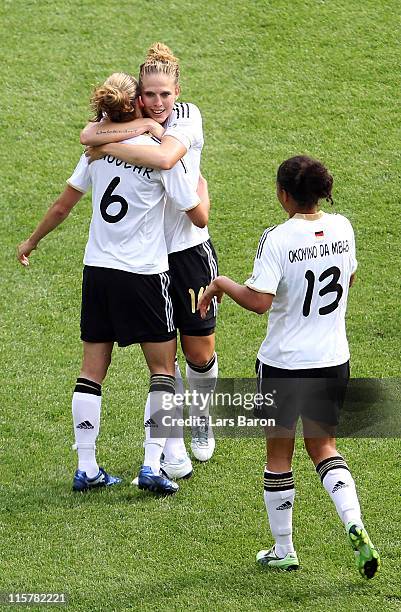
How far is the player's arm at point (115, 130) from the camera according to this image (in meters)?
5.67

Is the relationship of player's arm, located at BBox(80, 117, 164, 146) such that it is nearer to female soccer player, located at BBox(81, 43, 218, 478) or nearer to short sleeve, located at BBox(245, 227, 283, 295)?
female soccer player, located at BBox(81, 43, 218, 478)

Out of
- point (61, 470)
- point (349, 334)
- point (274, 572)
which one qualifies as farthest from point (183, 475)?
point (349, 334)

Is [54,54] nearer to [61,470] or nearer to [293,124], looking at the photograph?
[293,124]

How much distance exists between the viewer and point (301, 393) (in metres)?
5.05

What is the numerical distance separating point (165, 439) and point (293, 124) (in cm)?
478

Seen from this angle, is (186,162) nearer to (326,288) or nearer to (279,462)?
(326,288)

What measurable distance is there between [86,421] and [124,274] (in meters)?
0.78

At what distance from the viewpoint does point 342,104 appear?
10359 mm

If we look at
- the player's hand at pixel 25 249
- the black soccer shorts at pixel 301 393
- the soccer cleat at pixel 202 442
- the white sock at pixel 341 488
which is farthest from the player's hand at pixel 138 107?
the white sock at pixel 341 488

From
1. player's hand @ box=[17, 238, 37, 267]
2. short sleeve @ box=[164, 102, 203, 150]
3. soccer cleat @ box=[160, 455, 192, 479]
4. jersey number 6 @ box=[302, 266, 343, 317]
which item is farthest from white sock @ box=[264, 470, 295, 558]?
player's hand @ box=[17, 238, 37, 267]

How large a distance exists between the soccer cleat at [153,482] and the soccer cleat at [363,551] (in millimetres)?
→ 1304

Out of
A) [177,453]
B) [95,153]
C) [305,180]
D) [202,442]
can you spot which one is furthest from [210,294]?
[202,442]

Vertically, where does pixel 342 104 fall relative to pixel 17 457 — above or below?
above

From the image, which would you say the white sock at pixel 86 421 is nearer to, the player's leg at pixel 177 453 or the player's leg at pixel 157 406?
the player's leg at pixel 157 406
